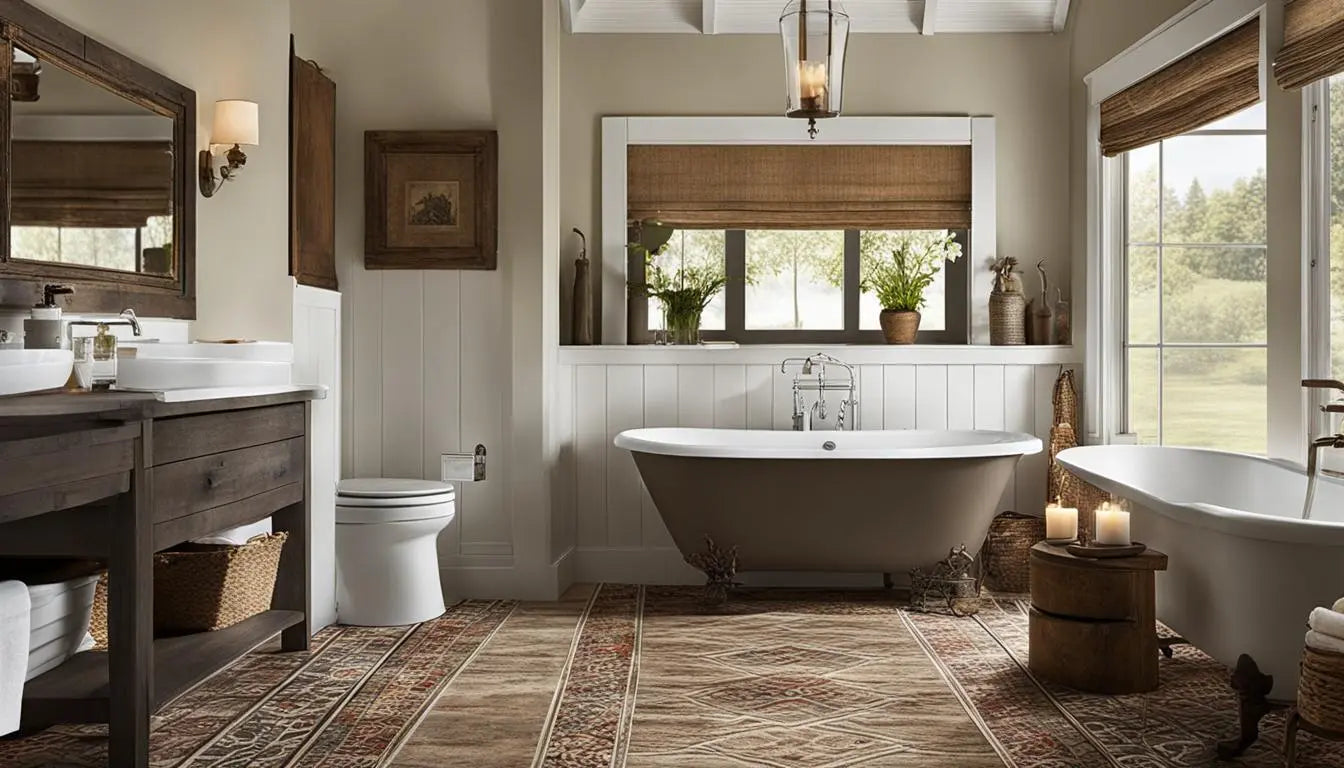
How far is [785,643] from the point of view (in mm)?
4266

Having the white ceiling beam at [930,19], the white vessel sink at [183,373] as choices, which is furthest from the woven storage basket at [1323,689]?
the white ceiling beam at [930,19]

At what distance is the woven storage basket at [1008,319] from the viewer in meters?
5.43

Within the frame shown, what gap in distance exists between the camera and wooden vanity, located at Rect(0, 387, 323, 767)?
2.36m

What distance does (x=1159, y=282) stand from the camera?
4988mm

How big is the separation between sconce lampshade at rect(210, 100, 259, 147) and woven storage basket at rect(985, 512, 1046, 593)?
11.0 feet

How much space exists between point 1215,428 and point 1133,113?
4.26 ft

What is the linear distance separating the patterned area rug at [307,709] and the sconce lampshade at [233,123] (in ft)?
5.63

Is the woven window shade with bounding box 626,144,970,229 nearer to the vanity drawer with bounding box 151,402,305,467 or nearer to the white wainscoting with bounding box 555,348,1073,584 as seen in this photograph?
the white wainscoting with bounding box 555,348,1073,584

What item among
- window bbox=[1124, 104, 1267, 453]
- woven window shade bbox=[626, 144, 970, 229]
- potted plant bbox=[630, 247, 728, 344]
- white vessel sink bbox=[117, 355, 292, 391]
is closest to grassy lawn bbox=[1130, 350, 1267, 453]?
window bbox=[1124, 104, 1267, 453]

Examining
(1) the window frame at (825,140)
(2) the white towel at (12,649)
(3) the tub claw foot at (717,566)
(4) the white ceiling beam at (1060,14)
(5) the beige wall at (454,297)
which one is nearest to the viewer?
(2) the white towel at (12,649)

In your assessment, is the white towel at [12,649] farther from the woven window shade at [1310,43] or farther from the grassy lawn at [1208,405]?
the grassy lawn at [1208,405]

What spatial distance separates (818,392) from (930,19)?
5.79ft

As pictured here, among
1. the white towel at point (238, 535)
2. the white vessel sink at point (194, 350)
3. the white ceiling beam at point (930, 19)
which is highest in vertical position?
the white ceiling beam at point (930, 19)

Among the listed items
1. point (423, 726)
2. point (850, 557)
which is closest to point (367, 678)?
point (423, 726)
